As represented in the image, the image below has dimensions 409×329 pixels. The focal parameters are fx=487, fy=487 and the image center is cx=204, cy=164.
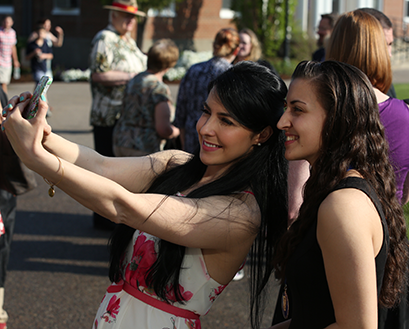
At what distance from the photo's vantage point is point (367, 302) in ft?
4.55

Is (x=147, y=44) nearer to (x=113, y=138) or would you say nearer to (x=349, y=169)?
(x=113, y=138)

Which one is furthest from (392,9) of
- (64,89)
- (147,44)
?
(64,89)

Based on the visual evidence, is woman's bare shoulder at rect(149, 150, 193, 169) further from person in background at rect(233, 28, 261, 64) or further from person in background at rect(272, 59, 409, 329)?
person in background at rect(233, 28, 261, 64)

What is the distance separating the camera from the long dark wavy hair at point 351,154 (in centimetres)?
155

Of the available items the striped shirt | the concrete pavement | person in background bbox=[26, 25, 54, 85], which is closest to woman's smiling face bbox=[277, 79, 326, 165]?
the concrete pavement

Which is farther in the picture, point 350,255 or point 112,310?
point 112,310

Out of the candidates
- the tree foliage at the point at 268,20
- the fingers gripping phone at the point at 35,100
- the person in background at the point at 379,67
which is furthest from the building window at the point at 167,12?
the fingers gripping phone at the point at 35,100

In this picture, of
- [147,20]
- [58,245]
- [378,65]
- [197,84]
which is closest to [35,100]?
[378,65]

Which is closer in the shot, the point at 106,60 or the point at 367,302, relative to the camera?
the point at 367,302

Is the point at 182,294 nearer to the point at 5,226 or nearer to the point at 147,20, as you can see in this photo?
the point at 5,226

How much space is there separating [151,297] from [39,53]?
12.2 meters

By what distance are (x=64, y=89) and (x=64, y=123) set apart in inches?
253

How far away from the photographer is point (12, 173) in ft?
9.85

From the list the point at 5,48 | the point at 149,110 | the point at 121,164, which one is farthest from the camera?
the point at 5,48
